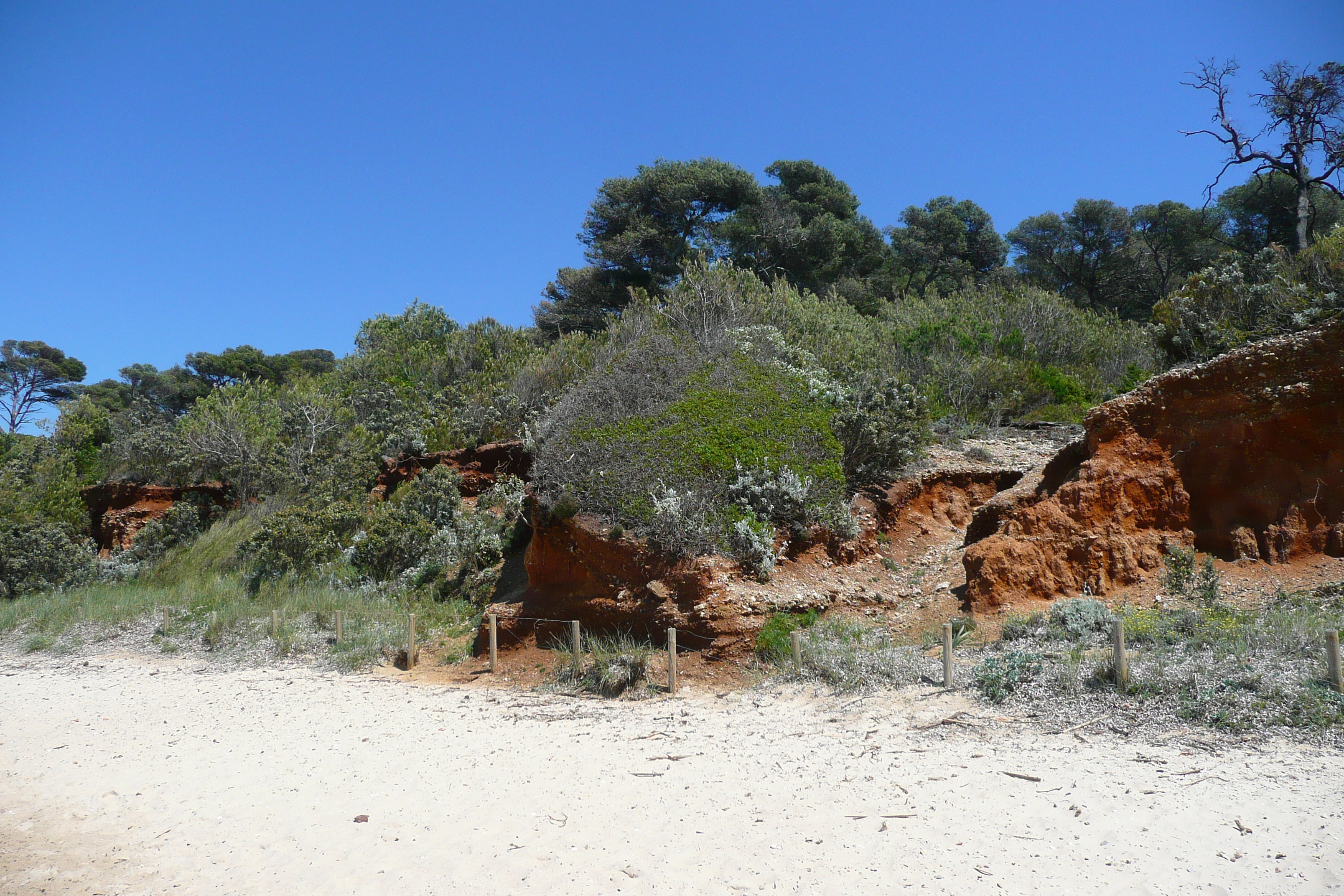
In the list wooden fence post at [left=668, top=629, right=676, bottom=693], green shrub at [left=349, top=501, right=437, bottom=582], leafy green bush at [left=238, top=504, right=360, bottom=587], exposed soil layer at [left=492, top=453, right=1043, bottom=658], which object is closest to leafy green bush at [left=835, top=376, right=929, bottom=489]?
exposed soil layer at [left=492, top=453, right=1043, bottom=658]

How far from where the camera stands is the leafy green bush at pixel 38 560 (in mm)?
19766

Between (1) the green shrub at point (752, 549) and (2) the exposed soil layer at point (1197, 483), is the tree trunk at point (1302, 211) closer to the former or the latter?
(2) the exposed soil layer at point (1197, 483)

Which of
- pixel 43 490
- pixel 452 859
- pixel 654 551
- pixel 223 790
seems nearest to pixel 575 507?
pixel 654 551

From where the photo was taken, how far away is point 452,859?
245 inches

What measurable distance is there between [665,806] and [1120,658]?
4.46 meters

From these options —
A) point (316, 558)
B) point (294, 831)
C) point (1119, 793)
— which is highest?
point (316, 558)

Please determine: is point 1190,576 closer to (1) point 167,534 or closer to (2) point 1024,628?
(2) point 1024,628

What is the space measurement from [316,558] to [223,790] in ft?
33.4

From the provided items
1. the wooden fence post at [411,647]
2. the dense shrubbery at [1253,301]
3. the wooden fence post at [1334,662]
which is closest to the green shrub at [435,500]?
the wooden fence post at [411,647]

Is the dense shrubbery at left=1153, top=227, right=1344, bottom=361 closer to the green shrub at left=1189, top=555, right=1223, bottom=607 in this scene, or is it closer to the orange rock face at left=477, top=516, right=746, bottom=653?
the green shrub at left=1189, top=555, right=1223, bottom=607

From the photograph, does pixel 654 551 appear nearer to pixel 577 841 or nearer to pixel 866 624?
pixel 866 624

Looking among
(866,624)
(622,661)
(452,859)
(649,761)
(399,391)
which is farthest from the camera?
(399,391)

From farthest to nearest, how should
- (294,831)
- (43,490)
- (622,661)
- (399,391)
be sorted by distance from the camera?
(399,391) < (43,490) < (622,661) < (294,831)

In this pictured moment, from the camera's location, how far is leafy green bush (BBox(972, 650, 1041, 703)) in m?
8.27
